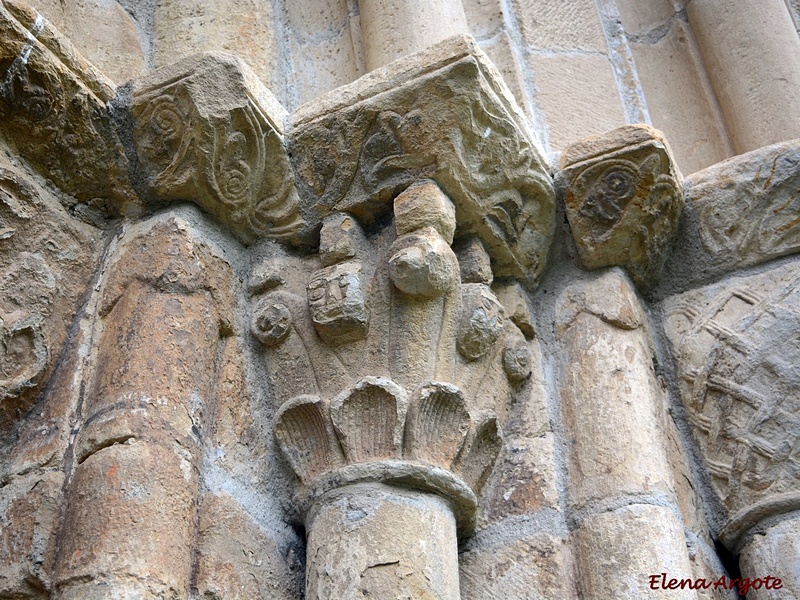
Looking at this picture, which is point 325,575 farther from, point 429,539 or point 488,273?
point 488,273

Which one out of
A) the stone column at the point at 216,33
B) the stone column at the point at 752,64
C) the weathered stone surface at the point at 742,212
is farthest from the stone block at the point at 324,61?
the stone column at the point at 752,64

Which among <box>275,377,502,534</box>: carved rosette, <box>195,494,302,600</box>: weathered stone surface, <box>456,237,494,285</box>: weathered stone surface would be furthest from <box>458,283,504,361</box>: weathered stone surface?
<box>195,494,302,600</box>: weathered stone surface

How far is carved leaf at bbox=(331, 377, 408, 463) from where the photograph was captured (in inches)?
68.2

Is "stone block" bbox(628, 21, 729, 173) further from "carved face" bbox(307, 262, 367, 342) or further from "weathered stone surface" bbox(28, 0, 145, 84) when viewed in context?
"weathered stone surface" bbox(28, 0, 145, 84)

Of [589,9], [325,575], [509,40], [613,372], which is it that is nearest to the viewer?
[325,575]

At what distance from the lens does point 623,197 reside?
2.13 m

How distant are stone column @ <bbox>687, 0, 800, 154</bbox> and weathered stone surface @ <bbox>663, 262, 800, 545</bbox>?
0.65 meters

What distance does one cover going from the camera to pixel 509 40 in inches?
105

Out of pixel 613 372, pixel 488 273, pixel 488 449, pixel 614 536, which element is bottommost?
pixel 614 536

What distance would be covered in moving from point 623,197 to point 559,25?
2.89ft

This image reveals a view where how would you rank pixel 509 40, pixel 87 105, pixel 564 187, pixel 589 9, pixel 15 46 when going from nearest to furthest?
1. pixel 15 46
2. pixel 87 105
3. pixel 564 187
4. pixel 509 40
5. pixel 589 9

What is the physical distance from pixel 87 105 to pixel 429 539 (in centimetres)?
110

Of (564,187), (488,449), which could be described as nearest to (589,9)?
(564,187)

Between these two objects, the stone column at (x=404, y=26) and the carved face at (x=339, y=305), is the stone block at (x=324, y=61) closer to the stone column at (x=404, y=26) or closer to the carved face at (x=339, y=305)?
the stone column at (x=404, y=26)
